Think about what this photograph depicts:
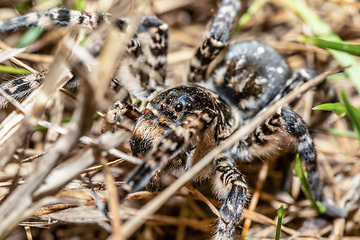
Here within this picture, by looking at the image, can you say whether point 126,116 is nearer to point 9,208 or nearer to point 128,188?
point 128,188

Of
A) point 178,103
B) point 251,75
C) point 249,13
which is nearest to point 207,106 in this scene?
point 178,103

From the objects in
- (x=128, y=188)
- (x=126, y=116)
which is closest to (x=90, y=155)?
(x=128, y=188)

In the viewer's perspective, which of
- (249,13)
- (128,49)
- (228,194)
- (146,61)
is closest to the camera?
(228,194)

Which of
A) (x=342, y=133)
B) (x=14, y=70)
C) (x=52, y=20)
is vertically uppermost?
(x=52, y=20)

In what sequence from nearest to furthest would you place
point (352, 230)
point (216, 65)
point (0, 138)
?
point (0, 138), point (352, 230), point (216, 65)

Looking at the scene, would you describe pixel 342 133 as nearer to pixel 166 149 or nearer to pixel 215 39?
pixel 215 39

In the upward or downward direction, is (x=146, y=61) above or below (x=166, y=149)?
below

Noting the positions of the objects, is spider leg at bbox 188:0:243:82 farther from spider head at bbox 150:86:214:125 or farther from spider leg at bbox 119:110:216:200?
spider leg at bbox 119:110:216:200

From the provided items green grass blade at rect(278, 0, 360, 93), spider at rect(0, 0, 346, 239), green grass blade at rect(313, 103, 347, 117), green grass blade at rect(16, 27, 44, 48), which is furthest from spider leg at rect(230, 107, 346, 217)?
green grass blade at rect(16, 27, 44, 48)
